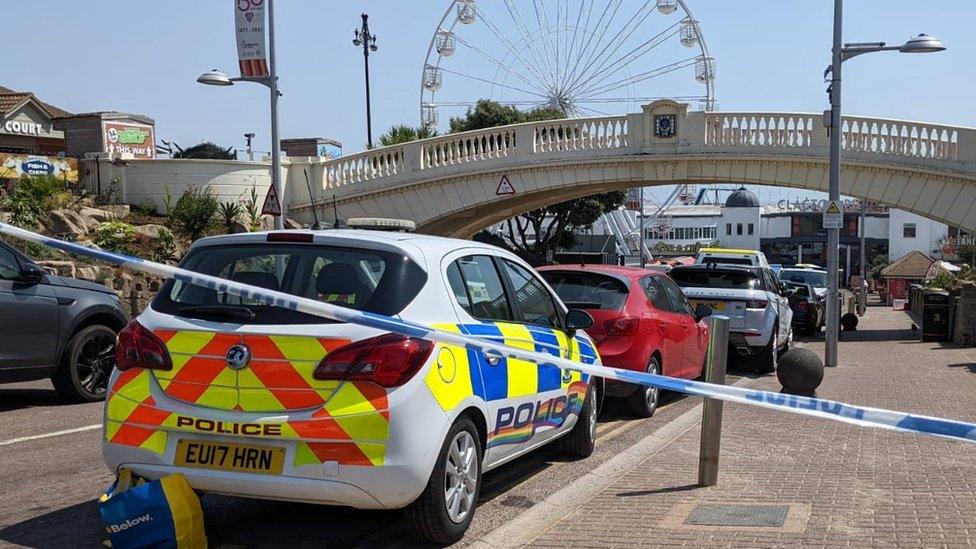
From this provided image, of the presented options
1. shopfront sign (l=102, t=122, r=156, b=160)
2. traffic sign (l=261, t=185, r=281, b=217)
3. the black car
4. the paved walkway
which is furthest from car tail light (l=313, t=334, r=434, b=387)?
shopfront sign (l=102, t=122, r=156, b=160)

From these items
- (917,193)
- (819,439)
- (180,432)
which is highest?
(917,193)

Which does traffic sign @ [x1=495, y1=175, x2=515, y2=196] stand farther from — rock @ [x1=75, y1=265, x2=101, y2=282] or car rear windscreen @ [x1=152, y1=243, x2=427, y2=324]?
car rear windscreen @ [x1=152, y1=243, x2=427, y2=324]

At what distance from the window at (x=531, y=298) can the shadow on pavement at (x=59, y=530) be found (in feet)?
9.01

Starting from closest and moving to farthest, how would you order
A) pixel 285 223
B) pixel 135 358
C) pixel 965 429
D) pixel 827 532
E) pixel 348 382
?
pixel 965 429, pixel 348 382, pixel 135 358, pixel 827 532, pixel 285 223

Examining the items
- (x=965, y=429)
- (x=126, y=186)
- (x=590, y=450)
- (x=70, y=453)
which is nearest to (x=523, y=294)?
(x=590, y=450)

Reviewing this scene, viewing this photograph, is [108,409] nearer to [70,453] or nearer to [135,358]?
[135,358]

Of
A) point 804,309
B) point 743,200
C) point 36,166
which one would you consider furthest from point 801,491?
point 743,200

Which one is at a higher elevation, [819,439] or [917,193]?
[917,193]

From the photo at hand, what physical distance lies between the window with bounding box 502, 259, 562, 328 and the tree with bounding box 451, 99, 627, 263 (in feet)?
118

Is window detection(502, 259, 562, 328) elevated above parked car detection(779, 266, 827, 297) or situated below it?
above

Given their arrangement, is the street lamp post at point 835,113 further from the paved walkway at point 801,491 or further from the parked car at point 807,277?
the parked car at point 807,277

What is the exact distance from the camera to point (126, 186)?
989 inches

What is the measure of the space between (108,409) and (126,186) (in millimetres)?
21410

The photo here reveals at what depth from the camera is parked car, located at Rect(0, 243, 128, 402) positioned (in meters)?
9.23
